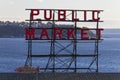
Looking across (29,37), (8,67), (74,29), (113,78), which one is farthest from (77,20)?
(8,67)

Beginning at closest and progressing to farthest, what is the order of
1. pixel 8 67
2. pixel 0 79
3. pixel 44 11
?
1. pixel 0 79
2. pixel 44 11
3. pixel 8 67

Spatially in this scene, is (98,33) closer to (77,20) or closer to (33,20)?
(77,20)

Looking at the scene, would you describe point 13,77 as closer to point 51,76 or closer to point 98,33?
point 51,76

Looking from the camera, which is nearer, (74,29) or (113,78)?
(113,78)

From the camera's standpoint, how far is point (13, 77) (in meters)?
61.3

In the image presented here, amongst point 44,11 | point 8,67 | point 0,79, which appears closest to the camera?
point 0,79

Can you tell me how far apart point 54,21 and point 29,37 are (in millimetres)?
3687

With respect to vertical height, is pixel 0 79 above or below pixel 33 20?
below

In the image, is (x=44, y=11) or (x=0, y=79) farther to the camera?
(x=44, y=11)

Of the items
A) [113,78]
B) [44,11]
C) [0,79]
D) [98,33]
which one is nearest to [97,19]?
[98,33]

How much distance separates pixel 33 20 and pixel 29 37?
2242 millimetres

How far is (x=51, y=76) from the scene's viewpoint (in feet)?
206

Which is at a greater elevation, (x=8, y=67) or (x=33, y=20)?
(x=33, y=20)

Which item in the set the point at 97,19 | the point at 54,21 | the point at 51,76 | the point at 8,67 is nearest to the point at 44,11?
the point at 54,21
